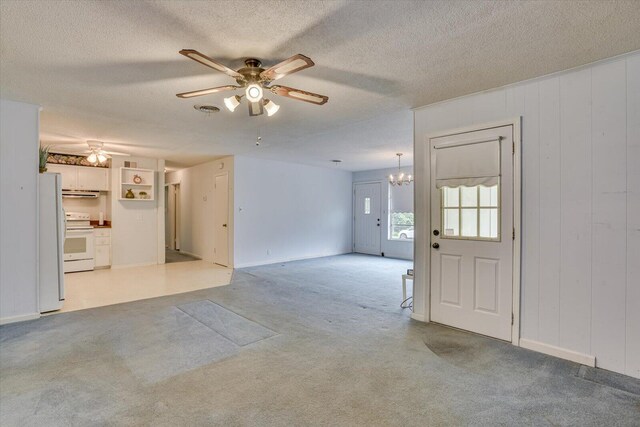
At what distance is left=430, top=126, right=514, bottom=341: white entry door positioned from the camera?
3117 mm

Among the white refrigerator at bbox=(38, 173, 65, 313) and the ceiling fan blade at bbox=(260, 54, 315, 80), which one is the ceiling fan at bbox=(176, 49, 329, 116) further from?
the white refrigerator at bbox=(38, 173, 65, 313)

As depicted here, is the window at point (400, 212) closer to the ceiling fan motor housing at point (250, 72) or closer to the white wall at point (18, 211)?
the ceiling fan motor housing at point (250, 72)

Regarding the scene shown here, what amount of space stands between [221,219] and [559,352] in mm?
6444

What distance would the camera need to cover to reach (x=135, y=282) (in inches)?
219

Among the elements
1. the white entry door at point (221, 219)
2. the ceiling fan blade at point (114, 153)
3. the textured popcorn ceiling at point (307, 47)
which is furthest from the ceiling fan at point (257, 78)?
the ceiling fan blade at point (114, 153)

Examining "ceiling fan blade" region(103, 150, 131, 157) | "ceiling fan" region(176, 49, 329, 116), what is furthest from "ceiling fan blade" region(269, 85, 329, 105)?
"ceiling fan blade" region(103, 150, 131, 157)

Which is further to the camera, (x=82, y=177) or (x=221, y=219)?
(x=221, y=219)

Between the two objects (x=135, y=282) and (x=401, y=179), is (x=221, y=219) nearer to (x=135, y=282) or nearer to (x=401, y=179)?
(x=135, y=282)

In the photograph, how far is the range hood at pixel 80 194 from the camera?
6.79 metres

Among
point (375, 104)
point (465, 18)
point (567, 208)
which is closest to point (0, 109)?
point (375, 104)

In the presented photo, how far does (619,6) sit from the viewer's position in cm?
186

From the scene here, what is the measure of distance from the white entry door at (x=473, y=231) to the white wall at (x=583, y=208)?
0.54 feet

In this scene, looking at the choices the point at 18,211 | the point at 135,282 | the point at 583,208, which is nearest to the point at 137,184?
the point at 135,282

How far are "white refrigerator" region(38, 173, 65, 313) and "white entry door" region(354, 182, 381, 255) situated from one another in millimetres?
7082
